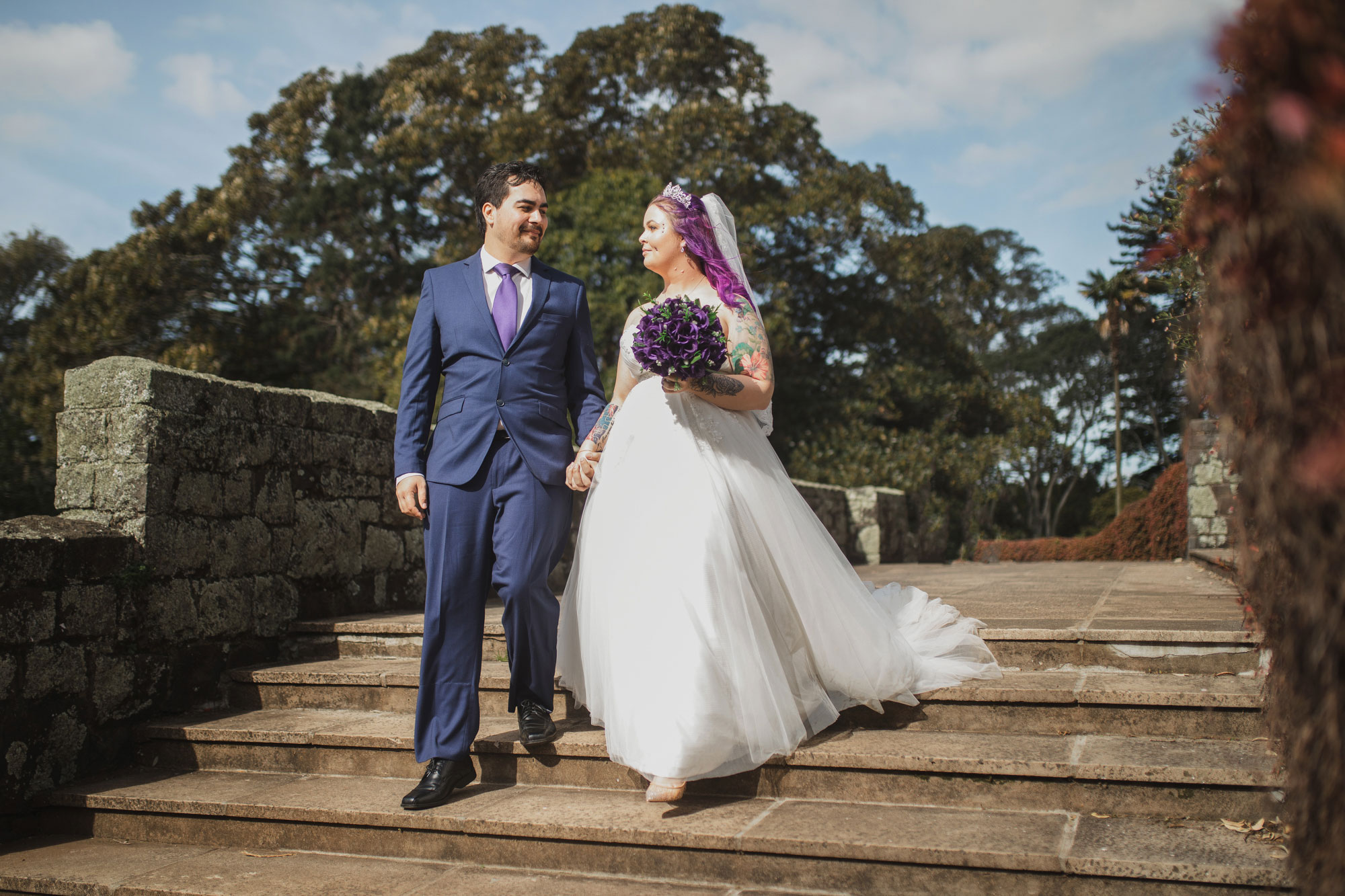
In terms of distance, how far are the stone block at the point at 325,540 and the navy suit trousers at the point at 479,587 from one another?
2.00 meters

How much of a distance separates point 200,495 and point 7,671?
3.69ft

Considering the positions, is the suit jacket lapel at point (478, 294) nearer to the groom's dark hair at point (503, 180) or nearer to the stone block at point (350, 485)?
the groom's dark hair at point (503, 180)

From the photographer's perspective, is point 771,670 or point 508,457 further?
point 508,457

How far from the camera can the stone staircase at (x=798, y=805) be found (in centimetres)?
247

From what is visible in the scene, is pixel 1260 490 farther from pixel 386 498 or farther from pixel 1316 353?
pixel 386 498

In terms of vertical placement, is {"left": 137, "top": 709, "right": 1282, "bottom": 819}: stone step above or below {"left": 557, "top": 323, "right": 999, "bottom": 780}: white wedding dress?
below

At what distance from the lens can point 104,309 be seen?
18.2m

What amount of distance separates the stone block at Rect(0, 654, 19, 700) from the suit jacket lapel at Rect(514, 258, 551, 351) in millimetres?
2170

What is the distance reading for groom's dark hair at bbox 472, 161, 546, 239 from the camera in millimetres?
3418

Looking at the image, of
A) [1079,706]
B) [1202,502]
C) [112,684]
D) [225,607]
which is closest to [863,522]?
[1202,502]

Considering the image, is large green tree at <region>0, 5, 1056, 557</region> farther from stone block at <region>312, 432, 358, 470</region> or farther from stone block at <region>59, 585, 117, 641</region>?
stone block at <region>59, 585, 117, 641</region>

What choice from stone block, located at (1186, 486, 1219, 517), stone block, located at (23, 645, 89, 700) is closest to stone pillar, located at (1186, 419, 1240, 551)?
stone block, located at (1186, 486, 1219, 517)

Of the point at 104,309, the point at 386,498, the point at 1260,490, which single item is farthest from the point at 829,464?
the point at 1260,490

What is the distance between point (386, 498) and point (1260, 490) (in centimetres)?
498
